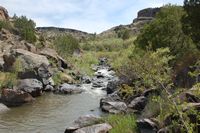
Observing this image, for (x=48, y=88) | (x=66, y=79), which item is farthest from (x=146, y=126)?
(x=66, y=79)

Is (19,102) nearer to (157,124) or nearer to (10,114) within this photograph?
(10,114)

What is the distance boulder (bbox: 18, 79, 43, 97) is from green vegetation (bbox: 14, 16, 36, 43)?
39466 millimetres

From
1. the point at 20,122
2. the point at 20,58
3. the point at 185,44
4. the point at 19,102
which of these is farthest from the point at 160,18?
the point at 20,122

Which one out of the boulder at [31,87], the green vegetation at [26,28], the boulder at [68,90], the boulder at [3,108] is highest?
the green vegetation at [26,28]

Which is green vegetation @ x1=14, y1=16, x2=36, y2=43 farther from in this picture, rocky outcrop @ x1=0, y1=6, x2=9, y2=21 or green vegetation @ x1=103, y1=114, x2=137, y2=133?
green vegetation @ x1=103, y1=114, x2=137, y2=133

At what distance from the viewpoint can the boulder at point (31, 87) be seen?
38000 mm

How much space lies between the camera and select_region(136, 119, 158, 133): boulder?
70.1 ft

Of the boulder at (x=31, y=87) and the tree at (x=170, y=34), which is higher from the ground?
the tree at (x=170, y=34)

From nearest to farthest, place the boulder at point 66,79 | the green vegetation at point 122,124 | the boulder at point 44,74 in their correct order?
the green vegetation at point 122,124 < the boulder at point 44,74 < the boulder at point 66,79

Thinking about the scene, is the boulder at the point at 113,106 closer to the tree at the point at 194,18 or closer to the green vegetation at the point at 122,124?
the green vegetation at the point at 122,124

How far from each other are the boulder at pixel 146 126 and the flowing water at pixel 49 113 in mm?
6139

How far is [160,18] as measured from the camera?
46.0m

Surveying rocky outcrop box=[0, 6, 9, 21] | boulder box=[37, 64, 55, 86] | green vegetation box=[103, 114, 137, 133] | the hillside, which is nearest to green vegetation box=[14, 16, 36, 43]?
rocky outcrop box=[0, 6, 9, 21]

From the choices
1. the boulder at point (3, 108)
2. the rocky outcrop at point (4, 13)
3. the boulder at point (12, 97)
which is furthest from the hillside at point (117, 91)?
the rocky outcrop at point (4, 13)
